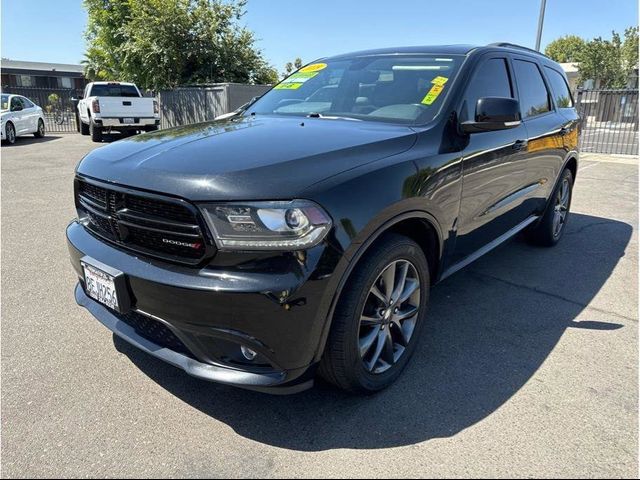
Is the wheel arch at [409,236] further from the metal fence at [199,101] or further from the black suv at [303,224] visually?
the metal fence at [199,101]

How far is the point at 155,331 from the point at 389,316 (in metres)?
1.19

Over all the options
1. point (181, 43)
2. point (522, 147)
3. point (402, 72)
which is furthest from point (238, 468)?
point (181, 43)

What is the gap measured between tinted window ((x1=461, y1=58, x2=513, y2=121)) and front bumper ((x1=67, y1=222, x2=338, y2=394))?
1750 millimetres

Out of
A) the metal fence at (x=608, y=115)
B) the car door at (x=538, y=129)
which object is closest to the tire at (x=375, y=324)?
the car door at (x=538, y=129)

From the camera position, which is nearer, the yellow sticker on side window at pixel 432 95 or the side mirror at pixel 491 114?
the side mirror at pixel 491 114

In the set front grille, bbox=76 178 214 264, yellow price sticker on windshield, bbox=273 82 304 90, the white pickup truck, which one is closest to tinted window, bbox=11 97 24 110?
the white pickup truck

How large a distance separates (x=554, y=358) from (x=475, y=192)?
1.15 metres

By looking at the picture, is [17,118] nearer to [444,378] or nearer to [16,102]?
[16,102]

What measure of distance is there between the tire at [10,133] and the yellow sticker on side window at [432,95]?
16128mm

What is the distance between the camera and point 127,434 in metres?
2.32

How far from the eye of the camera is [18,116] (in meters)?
16.1

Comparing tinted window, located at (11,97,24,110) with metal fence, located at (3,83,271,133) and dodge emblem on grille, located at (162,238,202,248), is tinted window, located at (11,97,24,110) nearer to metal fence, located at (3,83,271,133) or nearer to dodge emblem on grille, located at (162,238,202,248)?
metal fence, located at (3,83,271,133)

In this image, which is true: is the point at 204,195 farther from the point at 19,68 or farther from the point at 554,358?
the point at 19,68

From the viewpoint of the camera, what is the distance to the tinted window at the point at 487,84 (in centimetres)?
320
